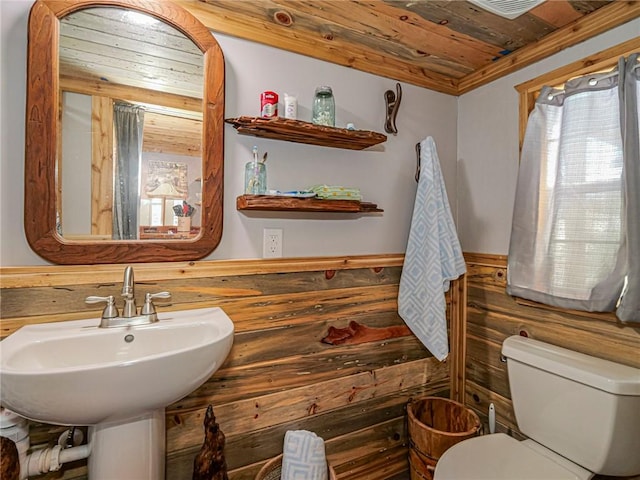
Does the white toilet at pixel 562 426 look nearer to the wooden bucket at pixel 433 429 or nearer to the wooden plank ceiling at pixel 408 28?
the wooden bucket at pixel 433 429

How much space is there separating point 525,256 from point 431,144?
71cm

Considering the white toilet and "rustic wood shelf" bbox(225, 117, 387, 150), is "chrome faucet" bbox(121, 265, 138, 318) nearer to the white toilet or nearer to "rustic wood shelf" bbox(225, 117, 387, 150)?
"rustic wood shelf" bbox(225, 117, 387, 150)

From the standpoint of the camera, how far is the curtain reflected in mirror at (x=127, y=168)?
119 centimetres

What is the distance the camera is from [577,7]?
1.30 metres

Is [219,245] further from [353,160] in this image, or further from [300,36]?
[300,36]

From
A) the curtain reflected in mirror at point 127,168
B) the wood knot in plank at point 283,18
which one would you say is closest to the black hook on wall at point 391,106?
the wood knot in plank at point 283,18

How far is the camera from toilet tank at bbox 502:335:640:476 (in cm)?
112

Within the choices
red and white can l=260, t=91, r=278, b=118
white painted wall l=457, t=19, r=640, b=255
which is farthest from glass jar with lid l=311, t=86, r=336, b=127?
white painted wall l=457, t=19, r=640, b=255

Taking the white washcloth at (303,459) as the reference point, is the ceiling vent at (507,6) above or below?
above

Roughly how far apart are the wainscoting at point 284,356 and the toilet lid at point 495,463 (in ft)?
1.62

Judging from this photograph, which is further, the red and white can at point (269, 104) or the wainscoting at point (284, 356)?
the red and white can at point (269, 104)

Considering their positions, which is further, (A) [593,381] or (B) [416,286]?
(B) [416,286]

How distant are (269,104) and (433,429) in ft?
5.31

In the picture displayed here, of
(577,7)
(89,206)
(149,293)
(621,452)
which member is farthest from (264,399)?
(577,7)
